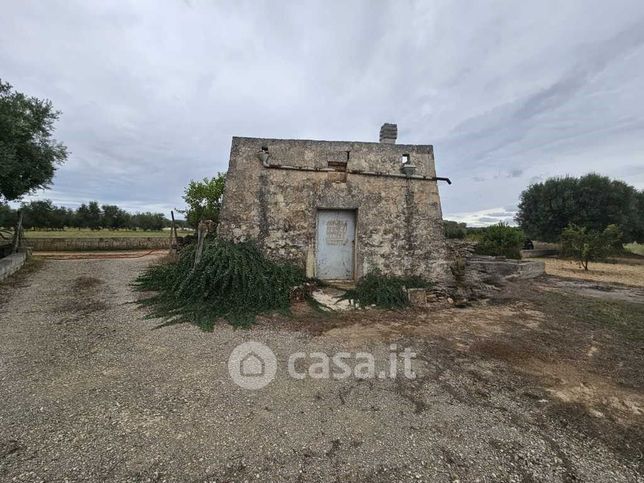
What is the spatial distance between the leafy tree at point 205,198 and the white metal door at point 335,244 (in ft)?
15.7

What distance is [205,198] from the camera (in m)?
10.7

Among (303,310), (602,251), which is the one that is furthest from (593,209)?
(303,310)

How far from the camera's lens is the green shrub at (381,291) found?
6.30 m

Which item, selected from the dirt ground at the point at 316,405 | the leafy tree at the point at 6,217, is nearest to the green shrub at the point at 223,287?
the dirt ground at the point at 316,405

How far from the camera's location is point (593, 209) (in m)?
18.9

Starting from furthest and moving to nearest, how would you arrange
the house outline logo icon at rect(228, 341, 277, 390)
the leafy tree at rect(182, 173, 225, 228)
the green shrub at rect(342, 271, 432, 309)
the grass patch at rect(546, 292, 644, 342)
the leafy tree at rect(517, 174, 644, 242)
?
the leafy tree at rect(517, 174, 644, 242), the leafy tree at rect(182, 173, 225, 228), the green shrub at rect(342, 271, 432, 309), the grass patch at rect(546, 292, 644, 342), the house outline logo icon at rect(228, 341, 277, 390)

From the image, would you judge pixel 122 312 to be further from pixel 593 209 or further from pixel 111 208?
pixel 111 208

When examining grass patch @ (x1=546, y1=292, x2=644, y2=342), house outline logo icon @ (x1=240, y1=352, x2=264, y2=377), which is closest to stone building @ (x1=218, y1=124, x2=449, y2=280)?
grass patch @ (x1=546, y1=292, x2=644, y2=342)

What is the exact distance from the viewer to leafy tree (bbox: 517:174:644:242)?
1880 cm

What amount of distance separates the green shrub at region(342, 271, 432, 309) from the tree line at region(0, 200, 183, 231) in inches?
1443

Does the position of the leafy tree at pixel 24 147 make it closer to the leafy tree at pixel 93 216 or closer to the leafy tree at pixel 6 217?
the leafy tree at pixel 6 217

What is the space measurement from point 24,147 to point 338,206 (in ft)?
29.0

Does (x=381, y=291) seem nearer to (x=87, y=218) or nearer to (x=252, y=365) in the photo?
(x=252, y=365)

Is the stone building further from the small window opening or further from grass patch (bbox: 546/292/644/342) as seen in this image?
grass patch (bbox: 546/292/644/342)
